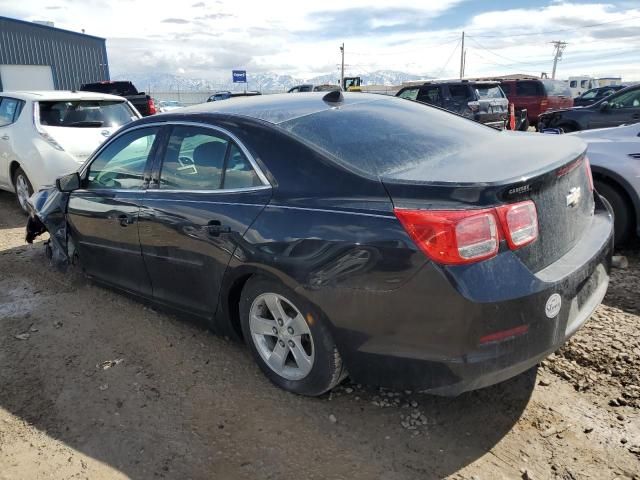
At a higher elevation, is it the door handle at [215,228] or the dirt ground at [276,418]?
the door handle at [215,228]

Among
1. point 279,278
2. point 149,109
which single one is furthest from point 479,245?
point 149,109

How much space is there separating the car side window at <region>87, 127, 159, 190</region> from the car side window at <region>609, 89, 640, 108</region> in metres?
9.91

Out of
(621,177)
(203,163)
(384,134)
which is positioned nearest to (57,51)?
(203,163)

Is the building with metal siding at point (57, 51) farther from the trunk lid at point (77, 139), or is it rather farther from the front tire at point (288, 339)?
the front tire at point (288, 339)

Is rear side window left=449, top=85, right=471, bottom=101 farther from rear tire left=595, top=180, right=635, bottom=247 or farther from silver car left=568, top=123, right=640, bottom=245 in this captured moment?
rear tire left=595, top=180, right=635, bottom=247

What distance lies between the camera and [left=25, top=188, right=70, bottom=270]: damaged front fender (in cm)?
450

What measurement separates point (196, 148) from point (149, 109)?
11350mm

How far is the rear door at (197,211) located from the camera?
287cm

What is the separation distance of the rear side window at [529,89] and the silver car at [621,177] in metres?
14.6

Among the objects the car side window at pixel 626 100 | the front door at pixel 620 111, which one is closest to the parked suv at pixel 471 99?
the front door at pixel 620 111

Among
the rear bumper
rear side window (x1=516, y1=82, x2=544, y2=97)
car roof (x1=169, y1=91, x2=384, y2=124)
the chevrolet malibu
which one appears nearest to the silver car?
the chevrolet malibu

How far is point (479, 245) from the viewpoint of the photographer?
215 cm

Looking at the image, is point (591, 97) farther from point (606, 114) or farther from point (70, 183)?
point (70, 183)

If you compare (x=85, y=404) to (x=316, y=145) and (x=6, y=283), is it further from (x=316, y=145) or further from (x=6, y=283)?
(x=6, y=283)
